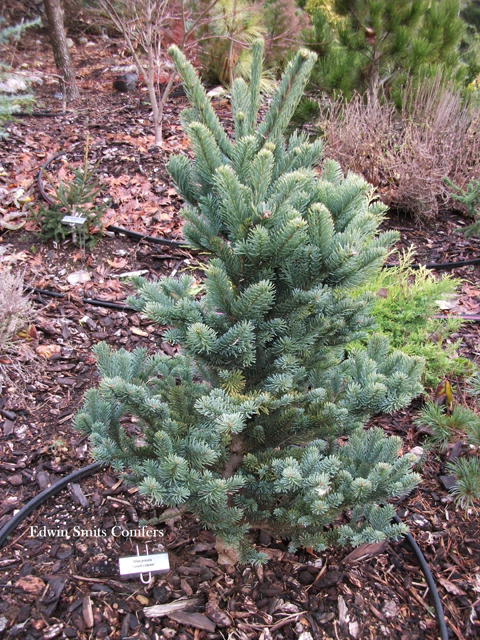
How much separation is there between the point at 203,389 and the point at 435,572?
4.19ft

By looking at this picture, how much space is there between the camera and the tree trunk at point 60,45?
642cm

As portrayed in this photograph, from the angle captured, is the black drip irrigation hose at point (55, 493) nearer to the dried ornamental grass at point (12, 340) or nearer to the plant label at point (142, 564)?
the plant label at point (142, 564)

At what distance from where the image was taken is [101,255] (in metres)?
4.25

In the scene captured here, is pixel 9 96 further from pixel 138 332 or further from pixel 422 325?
pixel 422 325

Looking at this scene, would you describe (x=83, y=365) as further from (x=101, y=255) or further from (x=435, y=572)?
(x=435, y=572)

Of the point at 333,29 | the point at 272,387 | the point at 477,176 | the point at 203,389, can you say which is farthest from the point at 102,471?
the point at 333,29

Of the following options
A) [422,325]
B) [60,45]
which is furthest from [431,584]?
[60,45]

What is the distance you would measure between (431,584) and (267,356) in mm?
1177

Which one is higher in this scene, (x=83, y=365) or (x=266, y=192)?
(x=266, y=192)

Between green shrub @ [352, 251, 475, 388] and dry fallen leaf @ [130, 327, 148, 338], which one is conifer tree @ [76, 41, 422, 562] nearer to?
green shrub @ [352, 251, 475, 388]

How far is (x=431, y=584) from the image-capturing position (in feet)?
6.91

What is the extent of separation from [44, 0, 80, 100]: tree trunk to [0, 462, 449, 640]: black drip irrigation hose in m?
5.72

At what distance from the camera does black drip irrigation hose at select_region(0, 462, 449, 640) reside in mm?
2012

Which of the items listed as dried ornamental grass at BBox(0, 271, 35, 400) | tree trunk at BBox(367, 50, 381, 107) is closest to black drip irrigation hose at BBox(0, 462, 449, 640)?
dried ornamental grass at BBox(0, 271, 35, 400)
